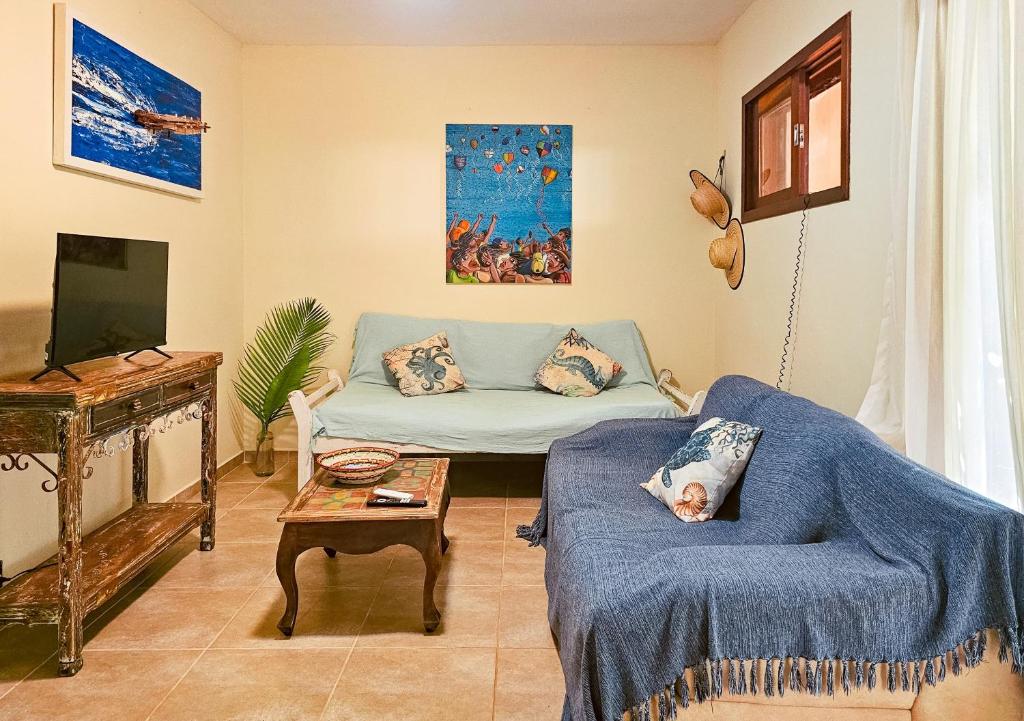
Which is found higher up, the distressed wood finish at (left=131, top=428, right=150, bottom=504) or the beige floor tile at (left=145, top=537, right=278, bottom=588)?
the distressed wood finish at (left=131, top=428, right=150, bottom=504)

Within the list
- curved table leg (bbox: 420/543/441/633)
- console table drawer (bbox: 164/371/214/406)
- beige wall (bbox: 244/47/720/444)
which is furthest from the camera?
beige wall (bbox: 244/47/720/444)

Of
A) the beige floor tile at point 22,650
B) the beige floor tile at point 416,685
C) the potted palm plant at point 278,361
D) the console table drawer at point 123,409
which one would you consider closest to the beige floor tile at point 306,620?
the beige floor tile at point 416,685

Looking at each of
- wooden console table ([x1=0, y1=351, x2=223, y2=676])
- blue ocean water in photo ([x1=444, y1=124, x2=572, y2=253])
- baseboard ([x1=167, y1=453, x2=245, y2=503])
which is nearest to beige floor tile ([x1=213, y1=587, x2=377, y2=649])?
wooden console table ([x1=0, y1=351, x2=223, y2=676])

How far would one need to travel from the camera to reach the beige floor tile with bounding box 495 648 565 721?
2137 millimetres

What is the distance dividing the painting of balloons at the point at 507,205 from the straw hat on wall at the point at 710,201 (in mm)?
820

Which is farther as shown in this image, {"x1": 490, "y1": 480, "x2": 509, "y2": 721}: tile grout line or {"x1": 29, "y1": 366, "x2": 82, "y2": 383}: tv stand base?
{"x1": 29, "y1": 366, "x2": 82, "y2": 383}: tv stand base

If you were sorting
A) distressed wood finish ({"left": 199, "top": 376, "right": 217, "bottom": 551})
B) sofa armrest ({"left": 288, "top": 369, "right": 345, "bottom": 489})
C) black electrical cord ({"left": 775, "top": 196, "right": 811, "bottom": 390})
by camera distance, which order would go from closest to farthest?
distressed wood finish ({"left": 199, "top": 376, "right": 217, "bottom": 551})
black electrical cord ({"left": 775, "top": 196, "right": 811, "bottom": 390})
sofa armrest ({"left": 288, "top": 369, "right": 345, "bottom": 489})

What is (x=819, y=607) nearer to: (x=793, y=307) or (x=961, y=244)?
(x=961, y=244)

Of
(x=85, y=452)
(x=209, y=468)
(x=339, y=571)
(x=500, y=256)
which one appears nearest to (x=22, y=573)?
(x=85, y=452)

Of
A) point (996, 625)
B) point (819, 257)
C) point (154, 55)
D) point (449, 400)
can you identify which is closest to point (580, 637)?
point (996, 625)

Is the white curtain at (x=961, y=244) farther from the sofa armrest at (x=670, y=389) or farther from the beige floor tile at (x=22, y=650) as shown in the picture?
the beige floor tile at (x=22, y=650)

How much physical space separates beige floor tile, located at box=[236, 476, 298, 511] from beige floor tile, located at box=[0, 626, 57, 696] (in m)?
1.49

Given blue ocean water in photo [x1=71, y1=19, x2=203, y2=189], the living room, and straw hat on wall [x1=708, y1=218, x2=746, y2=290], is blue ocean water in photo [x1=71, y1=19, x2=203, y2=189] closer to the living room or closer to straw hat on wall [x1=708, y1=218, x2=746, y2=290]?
the living room

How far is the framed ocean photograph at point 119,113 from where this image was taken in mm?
3055
